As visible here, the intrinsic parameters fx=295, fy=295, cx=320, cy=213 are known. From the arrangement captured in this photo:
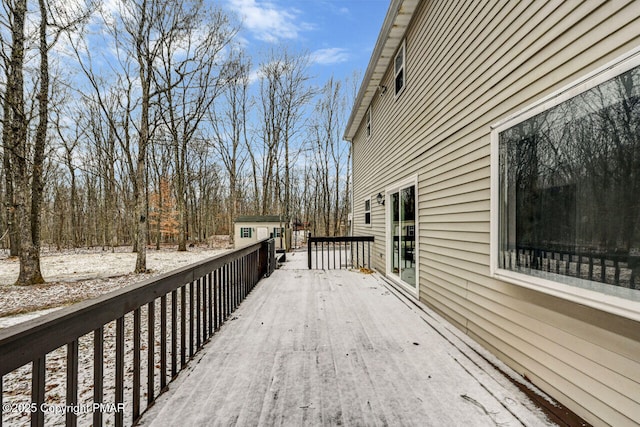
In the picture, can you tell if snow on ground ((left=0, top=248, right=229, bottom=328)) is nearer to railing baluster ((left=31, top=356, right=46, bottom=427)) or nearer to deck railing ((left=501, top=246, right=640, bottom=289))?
railing baluster ((left=31, top=356, right=46, bottom=427))

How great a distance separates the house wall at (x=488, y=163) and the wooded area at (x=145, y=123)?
7.71 meters

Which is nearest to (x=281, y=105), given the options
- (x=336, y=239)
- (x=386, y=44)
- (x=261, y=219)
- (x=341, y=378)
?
(x=261, y=219)

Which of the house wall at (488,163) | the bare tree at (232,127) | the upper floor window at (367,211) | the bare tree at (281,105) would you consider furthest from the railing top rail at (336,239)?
the bare tree at (232,127)

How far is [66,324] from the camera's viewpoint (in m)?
1.18

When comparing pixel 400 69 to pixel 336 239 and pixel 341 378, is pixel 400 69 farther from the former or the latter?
pixel 341 378

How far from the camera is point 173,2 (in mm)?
9109

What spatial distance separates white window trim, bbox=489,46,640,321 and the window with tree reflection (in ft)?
0.11

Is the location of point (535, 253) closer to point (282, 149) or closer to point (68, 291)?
point (68, 291)

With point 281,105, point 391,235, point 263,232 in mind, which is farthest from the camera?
point 281,105

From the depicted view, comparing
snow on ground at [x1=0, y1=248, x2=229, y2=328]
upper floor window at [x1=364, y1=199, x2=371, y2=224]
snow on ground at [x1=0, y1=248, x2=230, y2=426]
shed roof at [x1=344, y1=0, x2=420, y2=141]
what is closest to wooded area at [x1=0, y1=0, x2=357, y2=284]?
snow on ground at [x1=0, y1=248, x2=229, y2=328]

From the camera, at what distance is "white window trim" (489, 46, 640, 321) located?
1.40 m

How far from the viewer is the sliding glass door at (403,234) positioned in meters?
4.60

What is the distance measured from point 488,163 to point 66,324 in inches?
116

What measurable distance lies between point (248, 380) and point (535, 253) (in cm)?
218
